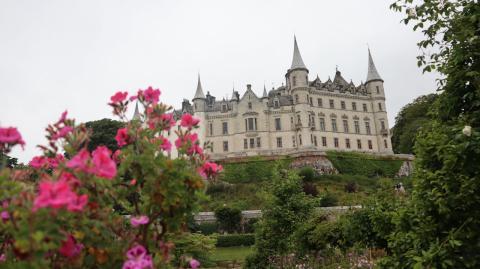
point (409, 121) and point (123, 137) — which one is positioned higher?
point (409, 121)

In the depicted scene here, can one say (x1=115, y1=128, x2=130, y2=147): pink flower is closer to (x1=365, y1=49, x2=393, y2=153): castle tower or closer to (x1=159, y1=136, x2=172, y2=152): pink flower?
(x1=159, y1=136, x2=172, y2=152): pink flower

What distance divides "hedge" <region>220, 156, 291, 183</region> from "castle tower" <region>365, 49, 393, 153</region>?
18412mm

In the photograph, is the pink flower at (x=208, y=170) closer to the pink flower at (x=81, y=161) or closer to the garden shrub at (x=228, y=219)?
the pink flower at (x=81, y=161)

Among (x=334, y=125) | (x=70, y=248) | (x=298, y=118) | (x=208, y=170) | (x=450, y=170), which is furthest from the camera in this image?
(x=334, y=125)

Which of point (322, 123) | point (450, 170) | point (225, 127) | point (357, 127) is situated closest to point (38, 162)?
point (450, 170)

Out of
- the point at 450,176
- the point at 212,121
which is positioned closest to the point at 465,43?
the point at 450,176

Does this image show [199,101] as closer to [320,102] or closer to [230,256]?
[320,102]

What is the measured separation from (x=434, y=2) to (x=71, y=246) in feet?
20.3

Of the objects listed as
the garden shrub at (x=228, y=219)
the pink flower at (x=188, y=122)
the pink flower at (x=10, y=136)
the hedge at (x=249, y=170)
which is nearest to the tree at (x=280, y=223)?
the pink flower at (x=188, y=122)

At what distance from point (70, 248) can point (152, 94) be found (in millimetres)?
1565

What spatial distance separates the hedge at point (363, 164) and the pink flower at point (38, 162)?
153ft

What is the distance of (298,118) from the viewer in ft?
180

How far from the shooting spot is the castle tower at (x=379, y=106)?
58.2 meters

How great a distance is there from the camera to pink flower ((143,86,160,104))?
366cm
